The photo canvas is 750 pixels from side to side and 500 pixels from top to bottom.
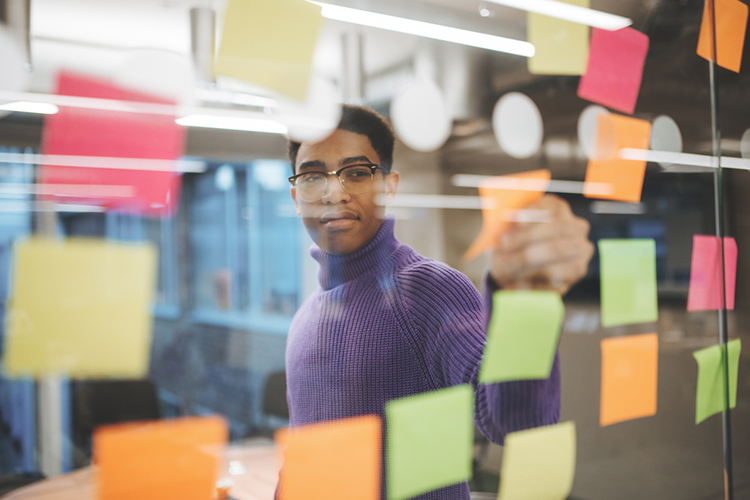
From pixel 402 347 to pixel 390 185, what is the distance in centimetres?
23

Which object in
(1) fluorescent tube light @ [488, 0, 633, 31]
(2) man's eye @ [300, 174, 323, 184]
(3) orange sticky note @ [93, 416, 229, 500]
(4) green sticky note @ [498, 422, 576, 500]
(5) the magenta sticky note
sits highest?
(1) fluorescent tube light @ [488, 0, 633, 31]

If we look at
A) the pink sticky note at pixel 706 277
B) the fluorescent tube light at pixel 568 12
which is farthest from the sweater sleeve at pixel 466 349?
the pink sticky note at pixel 706 277

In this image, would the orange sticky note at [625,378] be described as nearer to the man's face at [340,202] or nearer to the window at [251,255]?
the man's face at [340,202]

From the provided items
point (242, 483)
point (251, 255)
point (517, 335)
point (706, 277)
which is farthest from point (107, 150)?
point (251, 255)

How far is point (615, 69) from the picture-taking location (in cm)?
84

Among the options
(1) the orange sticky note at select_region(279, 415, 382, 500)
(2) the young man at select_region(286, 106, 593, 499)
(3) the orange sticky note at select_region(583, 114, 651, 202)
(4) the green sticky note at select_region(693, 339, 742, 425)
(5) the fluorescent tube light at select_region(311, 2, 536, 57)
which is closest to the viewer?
(1) the orange sticky note at select_region(279, 415, 382, 500)

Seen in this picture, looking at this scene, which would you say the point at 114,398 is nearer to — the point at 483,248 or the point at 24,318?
the point at 24,318

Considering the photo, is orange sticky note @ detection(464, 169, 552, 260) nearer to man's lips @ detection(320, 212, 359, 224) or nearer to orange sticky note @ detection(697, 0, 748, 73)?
man's lips @ detection(320, 212, 359, 224)

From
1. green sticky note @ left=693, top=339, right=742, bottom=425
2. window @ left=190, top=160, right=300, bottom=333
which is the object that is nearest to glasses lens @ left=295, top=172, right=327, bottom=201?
green sticky note @ left=693, top=339, right=742, bottom=425

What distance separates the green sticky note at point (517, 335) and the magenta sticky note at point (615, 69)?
1.25ft

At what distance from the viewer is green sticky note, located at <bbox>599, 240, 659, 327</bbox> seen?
2.73 feet

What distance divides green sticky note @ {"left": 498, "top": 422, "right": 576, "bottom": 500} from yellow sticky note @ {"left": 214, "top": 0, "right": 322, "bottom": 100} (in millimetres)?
515

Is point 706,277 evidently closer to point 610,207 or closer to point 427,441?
point 610,207

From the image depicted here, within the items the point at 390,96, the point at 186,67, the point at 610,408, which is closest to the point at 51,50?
the point at 186,67
